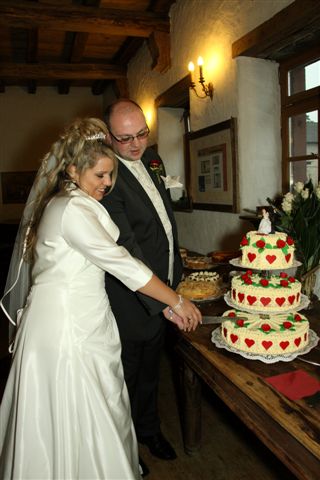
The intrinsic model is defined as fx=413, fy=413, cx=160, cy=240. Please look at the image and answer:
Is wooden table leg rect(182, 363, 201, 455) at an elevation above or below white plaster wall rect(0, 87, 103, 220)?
below

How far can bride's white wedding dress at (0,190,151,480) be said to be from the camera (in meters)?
1.49

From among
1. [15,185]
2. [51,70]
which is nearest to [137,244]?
[51,70]

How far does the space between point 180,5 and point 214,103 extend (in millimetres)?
1329

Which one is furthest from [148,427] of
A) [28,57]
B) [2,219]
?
[2,219]

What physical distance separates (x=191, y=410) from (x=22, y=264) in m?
1.09

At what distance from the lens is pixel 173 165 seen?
4812 millimetres

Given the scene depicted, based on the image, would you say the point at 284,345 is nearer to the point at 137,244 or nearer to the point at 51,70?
the point at 137,244

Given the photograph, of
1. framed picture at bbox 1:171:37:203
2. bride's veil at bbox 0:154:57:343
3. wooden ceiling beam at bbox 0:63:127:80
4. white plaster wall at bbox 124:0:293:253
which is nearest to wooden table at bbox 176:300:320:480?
bride's veil at bbox 0:154:57:343

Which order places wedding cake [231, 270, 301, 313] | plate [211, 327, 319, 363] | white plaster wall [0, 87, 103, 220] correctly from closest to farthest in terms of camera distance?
plate [211, 327, 319, 363] → wedding cake [231, 270, 301, 313] → white plaster wall [0, 87, 103, 220]

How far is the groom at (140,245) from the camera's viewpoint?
76.4 inches

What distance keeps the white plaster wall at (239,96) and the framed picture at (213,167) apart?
7 cm

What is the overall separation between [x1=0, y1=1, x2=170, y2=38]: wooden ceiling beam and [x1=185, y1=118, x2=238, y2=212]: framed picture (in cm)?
136

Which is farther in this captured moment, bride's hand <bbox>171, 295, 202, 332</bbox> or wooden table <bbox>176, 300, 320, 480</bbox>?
bride's hand <bbox>171, 295, 202, 332</bbox>

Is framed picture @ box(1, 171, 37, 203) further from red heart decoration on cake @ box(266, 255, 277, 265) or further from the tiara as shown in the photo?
red heart decoration on cake @ box(266, 255, 277, 265)
